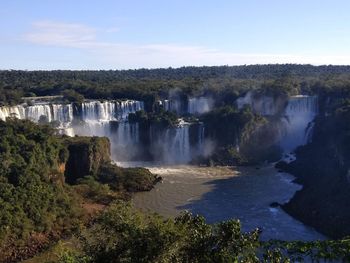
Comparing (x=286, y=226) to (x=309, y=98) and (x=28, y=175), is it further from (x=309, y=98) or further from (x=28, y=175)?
(x=309, y=98)

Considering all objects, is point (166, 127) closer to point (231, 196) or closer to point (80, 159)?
point (80, 159)

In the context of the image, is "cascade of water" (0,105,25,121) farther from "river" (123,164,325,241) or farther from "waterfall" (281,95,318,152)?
"waterfall" (281,95,318,152)

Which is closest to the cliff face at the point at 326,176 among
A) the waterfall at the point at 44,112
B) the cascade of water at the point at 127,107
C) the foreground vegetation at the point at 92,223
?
the foreground vegetation at the point at 92,223

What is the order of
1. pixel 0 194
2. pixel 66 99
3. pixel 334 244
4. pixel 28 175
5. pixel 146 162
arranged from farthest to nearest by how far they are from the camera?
pixel 66 99 < pixel 146 162 < pixel 28 175 < pixel 0 194 < pixel 334 244

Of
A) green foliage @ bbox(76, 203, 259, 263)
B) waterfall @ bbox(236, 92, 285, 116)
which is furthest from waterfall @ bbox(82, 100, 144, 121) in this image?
green foliage @ bbox(76, 203, 259, 263)

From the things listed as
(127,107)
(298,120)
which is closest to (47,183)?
(127,107)

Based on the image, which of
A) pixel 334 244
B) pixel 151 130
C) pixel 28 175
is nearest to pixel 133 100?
pixel 151 130
